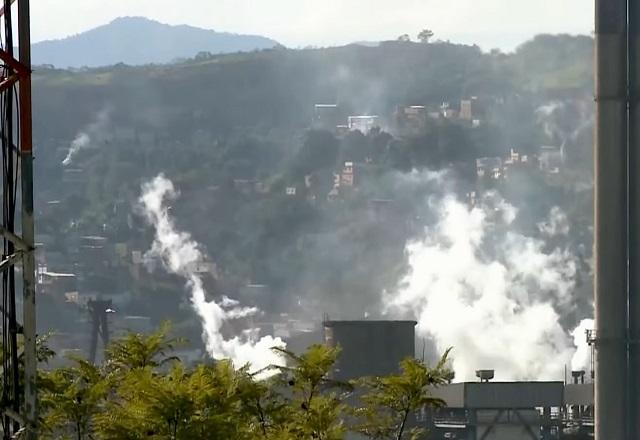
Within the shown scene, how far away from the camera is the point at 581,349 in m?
122

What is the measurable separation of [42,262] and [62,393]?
14323 centimetres

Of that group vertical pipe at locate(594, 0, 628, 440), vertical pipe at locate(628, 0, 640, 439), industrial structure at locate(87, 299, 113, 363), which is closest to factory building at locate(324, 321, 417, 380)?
vertical pipe at locate(594, 0, 628, 440)

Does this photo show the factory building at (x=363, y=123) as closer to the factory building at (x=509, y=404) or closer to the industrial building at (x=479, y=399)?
the industrial building at (x=479, y=399)

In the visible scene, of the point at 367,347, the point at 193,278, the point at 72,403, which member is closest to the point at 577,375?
the point at 367,347

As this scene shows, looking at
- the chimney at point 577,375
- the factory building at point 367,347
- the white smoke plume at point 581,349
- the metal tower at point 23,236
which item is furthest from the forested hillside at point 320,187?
the metal tower at point 23,236

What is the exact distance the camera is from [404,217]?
16400 centimetres

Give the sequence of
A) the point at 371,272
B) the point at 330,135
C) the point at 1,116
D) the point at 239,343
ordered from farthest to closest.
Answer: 1. the point at 330,135
2. the point at 371,272
3. the point at 239,343
4. the point at 1,116

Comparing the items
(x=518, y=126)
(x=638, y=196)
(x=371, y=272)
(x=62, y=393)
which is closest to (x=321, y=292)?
(x=371, y=272)

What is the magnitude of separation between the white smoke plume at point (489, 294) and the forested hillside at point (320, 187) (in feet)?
6.99

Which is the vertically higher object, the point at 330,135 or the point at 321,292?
the point at 330,135

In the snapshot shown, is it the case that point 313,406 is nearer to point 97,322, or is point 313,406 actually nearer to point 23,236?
point 23,236

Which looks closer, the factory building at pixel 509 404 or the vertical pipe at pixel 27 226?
the vertical pipe at pixel 27 226

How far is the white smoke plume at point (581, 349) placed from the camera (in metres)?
116

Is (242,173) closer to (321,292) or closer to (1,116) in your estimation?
(321,292)
